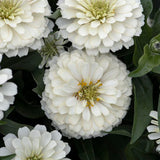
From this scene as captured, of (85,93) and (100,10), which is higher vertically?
(100,10)

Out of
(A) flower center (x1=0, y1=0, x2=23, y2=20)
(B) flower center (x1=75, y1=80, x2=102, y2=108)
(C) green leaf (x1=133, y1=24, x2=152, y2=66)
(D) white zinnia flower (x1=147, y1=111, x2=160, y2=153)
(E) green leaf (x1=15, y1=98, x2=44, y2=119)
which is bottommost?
(D) white zinnia flower (x1=147, y1=111, x2=160, y2=153)

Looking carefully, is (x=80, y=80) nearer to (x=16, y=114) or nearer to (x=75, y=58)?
(x=75, y=58)

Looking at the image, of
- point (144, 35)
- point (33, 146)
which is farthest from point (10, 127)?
point (144, 35)

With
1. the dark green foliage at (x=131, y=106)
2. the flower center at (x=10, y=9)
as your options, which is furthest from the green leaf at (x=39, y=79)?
the flower center at (x=10, y=9)

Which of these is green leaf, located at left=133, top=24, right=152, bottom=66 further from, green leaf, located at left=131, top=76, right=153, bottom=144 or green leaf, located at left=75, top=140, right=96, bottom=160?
green leaf, located at left=75, top=140, right=96, bottom=160

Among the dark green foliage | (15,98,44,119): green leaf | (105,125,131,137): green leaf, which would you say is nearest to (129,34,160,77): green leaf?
the dark green foliage

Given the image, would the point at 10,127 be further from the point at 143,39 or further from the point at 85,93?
the point at 143,39

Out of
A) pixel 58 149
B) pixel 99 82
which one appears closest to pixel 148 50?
pixel 99 82
